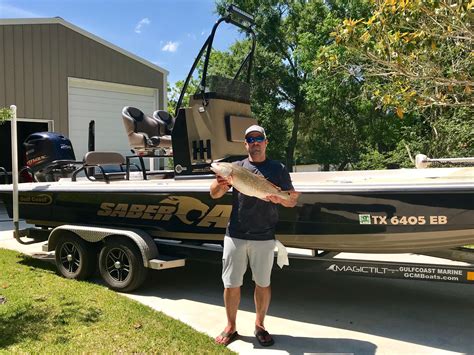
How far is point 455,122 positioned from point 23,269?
10.2 meters

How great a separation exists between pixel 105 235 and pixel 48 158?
2167 mm

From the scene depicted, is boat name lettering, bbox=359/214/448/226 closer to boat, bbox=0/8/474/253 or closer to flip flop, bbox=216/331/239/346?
boat, bbox=0/8/474/253

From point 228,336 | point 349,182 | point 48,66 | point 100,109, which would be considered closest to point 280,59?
point 100,109

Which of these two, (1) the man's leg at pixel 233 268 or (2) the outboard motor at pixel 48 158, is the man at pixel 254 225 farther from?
(2) the outboard motor at pixel 48 158

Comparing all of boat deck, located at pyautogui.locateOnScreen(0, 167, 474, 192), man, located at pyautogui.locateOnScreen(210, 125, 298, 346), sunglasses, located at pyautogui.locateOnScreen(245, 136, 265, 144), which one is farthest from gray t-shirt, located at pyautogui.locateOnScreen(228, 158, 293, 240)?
boat deck, located at pyautogui.locateOnScreen(0, 167, 474, 192)

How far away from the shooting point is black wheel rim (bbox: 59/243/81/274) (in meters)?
5.72

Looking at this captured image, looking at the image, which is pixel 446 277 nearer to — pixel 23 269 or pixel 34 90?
pixel 23 269

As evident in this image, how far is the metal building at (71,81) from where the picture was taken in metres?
12.8

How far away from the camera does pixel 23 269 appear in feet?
20.2

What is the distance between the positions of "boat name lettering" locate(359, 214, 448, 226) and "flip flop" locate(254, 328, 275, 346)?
1.21 metres

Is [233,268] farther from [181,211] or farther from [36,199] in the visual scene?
[36,199]

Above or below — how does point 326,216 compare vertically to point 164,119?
below

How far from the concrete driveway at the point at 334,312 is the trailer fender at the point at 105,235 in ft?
1.72

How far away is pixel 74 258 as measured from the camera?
5.75 metres
